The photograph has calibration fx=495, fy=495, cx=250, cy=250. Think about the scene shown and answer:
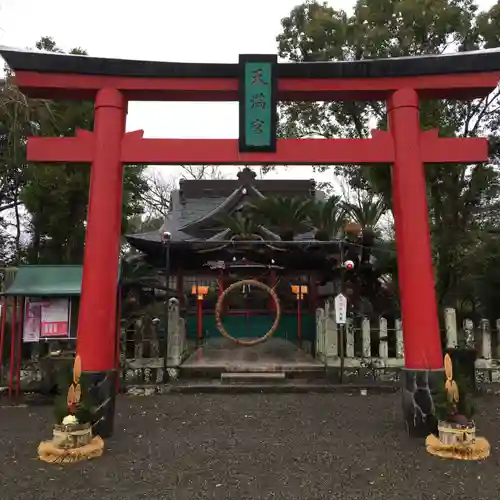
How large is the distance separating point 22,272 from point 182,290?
28.9 feet

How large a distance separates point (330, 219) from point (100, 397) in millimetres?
9868

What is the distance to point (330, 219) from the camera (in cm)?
1460

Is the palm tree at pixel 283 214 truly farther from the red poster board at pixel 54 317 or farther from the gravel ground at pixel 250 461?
the gravel ground at pixel 250 461

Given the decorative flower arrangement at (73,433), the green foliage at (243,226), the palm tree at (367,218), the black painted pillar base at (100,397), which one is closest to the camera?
the decorative flower arrangement at (73,433)

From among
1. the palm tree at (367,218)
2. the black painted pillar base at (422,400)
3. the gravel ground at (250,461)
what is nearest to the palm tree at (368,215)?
the palm tree at (367,218)

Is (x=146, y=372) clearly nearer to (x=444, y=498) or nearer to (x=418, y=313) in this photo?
(x=418, y=313)

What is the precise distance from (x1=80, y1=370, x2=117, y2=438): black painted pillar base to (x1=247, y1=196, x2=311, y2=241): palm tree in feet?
32.4

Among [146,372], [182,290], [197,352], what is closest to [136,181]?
[182,290]

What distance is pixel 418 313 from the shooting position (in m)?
6.29

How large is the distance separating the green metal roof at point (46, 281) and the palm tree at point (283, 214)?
7.68 meters

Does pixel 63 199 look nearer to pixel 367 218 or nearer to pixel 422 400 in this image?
pixel 367 218

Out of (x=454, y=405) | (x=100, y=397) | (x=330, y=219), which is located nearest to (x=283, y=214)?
(x=330, y=219)

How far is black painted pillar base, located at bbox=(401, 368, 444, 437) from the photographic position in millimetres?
6109

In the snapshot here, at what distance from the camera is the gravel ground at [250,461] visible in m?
4.45
